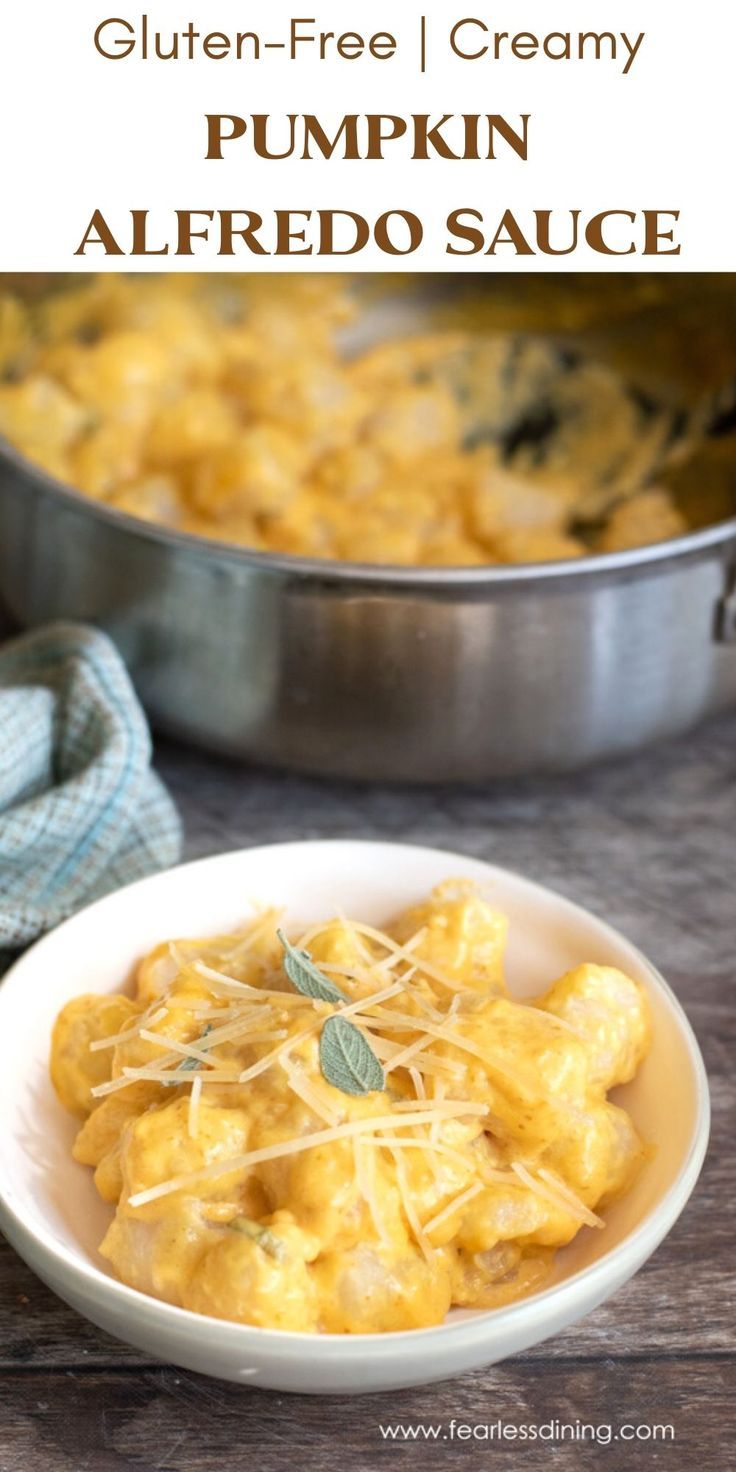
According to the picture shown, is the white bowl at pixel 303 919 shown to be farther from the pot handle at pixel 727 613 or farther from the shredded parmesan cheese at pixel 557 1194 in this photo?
the pot handle at pixel 727 613

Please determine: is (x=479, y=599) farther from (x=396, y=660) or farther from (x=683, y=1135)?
(x=683, y=1135)

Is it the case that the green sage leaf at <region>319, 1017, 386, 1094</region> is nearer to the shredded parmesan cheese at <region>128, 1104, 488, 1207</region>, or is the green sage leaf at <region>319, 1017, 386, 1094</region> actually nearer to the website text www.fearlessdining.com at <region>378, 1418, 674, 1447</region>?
the shredded parmesan cheese at <region>128, 1104, 488, 1207</region>

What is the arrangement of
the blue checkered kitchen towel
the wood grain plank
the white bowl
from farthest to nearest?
the blue checkered kitchen towel
the wood grain plank
the white bowl

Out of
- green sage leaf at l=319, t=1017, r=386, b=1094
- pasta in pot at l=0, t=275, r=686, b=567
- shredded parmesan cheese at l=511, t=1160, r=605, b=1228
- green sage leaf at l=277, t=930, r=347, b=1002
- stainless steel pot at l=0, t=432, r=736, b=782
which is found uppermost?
pasta in pot at l=0, t=275, r=686, b=567

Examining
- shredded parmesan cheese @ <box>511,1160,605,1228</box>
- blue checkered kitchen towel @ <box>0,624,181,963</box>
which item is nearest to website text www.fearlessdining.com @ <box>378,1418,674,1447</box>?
shredded parmesan cheese @ <box>511,1160,605,1228</box>

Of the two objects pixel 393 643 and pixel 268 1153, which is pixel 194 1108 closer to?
pixel 268 1153

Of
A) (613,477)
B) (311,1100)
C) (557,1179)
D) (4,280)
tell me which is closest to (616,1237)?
(557,1179)
